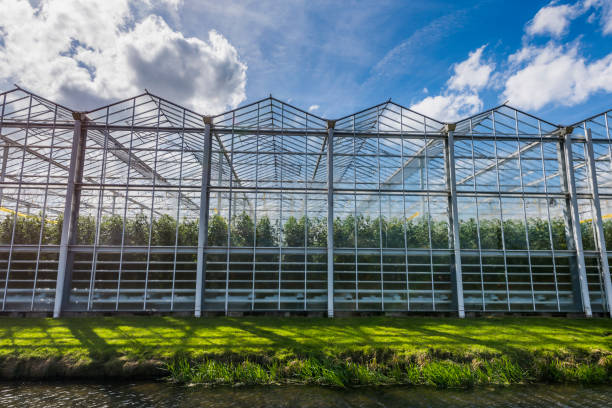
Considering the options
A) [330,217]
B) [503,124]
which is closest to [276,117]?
[330,217]

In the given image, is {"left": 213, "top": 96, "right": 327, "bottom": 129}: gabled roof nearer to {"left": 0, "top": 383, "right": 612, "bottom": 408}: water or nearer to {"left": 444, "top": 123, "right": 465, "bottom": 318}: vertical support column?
{"left": 444, "top": 123, "right": 465, "bottom": 318}: vertical support column

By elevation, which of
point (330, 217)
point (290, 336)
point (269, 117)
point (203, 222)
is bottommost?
point (290, 336)

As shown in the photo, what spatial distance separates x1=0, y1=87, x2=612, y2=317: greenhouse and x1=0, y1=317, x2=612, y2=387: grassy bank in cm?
426

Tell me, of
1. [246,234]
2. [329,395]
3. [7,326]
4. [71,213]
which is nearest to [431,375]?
Answer: [329,395]

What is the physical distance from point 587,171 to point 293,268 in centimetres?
2023

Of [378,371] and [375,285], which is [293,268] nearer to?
[375,285]

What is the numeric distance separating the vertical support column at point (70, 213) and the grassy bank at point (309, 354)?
3943mm

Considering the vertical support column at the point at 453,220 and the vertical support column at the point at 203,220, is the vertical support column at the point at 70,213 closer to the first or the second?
the vertical support column at the point at 203,220

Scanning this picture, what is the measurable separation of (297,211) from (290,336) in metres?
8.46

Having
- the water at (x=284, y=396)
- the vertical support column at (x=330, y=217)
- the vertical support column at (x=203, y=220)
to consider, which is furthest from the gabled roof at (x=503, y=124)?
the water at (x=284, y=396)

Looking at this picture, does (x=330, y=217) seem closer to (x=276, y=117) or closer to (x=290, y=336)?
(x=276, y=117)

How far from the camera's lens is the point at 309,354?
1457cm

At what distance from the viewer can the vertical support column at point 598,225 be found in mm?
22797

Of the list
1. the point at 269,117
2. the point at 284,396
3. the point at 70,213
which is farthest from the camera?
the point at 269,117
